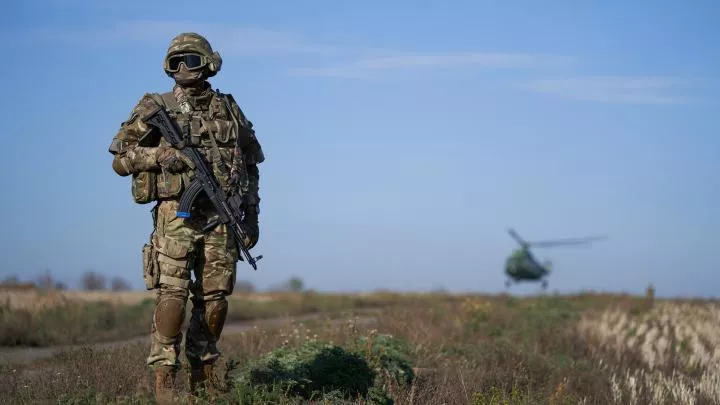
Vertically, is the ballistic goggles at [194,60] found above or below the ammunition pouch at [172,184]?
above

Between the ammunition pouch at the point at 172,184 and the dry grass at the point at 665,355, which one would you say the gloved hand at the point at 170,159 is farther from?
the dry grass at the point at 665,355

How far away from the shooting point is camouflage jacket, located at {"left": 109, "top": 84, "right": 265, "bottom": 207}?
8805mm

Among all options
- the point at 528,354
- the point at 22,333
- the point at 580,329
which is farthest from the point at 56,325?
the point at 580,329

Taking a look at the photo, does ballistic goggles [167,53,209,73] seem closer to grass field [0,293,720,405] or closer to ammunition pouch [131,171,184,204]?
ammunition pouch [131,171,184,204]

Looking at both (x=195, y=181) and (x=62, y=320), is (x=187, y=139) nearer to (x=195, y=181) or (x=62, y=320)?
(x=195, y=181)

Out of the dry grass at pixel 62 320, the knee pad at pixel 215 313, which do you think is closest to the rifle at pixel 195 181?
the knee pad at pixel 215 313

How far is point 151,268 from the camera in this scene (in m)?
8.83

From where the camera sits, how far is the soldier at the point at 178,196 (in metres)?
8.78

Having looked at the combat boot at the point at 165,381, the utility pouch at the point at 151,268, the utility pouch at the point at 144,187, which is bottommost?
the combat boot at the point at 165,381

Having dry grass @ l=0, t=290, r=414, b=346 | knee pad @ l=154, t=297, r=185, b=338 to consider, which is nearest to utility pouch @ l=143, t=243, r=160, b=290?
knee pad @ l=154, t=297, r=185, b=338

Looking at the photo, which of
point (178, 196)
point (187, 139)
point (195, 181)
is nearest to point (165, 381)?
point (178, 196)

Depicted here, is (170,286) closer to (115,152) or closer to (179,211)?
(179,211)

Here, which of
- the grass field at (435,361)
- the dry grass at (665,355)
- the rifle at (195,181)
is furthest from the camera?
the dry grass at (665,355)

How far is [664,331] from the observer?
21.5 metres
